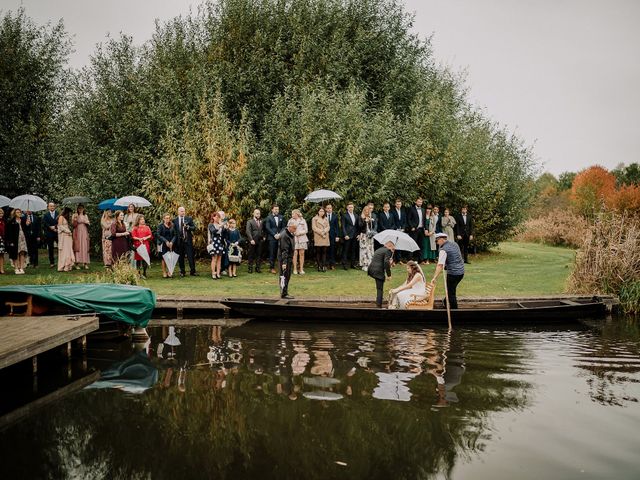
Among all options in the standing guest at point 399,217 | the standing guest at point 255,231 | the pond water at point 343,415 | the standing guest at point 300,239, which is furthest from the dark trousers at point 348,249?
the pond water at point 343,415

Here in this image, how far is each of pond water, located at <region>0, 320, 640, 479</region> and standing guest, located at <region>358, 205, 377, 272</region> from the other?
963 centimetres

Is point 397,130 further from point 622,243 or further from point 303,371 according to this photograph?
point 303,371

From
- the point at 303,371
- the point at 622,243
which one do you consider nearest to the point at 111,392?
the point at 303,371

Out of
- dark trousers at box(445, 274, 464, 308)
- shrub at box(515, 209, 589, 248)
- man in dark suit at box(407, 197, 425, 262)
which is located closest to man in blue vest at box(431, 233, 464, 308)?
dark trousers at box(445, 274, 464, 308)

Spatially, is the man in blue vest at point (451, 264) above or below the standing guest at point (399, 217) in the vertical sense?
below

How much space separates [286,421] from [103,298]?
20.1 feet

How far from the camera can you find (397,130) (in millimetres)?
25359

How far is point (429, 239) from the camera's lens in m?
23.2

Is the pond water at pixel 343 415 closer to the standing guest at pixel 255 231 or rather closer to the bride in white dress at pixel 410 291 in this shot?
the bride in white dress at pixel 410 291

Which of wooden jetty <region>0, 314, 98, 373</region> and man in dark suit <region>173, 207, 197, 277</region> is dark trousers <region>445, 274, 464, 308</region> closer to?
wooden jetty <region>0, 314, 98, 373</region>

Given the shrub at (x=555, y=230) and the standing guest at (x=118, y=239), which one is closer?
the standing guest at (x=118, y=239)

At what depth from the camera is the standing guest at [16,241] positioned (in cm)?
1927

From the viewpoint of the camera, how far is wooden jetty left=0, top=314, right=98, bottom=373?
320 inches

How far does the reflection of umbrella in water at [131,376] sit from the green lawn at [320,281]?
4.88 meters
